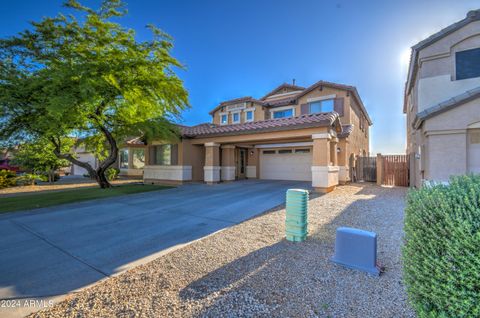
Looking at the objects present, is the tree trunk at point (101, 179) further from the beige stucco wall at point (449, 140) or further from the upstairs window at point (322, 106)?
the beige stucco wall at point (449, 140)

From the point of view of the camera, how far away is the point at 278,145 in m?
18.6

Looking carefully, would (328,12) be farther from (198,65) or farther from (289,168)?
(289,168)

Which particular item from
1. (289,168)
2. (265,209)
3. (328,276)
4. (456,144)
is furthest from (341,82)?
(328,276)

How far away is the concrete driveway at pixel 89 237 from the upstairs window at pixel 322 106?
36.4 feet

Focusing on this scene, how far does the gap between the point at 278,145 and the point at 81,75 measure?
13.6 m

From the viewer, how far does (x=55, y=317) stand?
8.85ft

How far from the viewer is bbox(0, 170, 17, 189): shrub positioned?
50.4ft

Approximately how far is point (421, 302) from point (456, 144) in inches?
357

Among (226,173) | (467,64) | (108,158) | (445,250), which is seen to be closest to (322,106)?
(467,64)

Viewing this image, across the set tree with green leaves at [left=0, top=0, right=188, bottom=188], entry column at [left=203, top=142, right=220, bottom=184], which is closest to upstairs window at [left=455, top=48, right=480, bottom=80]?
entry column at [left=203, top=142, right=220, bottom=184]

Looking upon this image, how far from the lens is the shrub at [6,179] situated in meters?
15.4

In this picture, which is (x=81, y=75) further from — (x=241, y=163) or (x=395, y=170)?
(x=395, y=170)

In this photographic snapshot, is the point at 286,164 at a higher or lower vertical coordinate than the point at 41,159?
lower

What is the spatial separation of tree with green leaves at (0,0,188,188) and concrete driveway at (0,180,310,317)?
4.51 m
